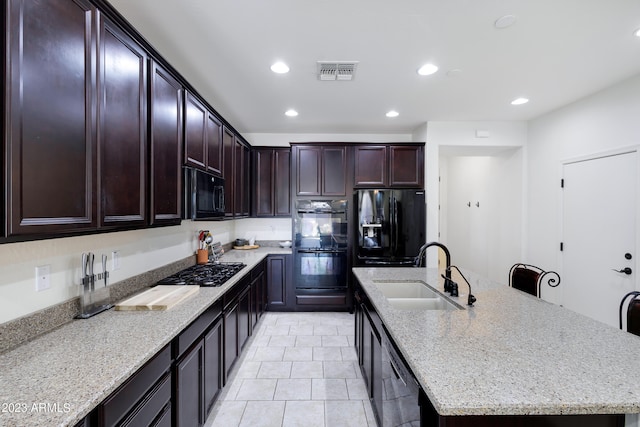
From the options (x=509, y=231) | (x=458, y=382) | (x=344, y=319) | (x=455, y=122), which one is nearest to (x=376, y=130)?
A: (x=455, y=122)

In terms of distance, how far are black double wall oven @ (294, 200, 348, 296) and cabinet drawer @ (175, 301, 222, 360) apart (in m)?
2.03

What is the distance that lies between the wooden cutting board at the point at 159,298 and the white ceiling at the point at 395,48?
73.8 inches

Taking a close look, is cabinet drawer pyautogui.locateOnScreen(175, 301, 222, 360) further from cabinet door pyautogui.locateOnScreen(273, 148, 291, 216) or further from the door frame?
the door frame

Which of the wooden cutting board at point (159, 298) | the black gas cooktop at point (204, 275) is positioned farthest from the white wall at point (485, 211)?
the wooden cutting board at point (159, 298)

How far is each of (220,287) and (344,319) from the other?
2.23m

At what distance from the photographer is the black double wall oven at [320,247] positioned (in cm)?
404

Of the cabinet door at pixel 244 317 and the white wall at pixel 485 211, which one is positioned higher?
the white wall at pixel 485 211

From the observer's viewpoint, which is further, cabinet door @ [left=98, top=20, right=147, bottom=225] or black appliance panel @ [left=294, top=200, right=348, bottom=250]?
black appliance panel @ [left=294, top=200, right=348, bottom=250]

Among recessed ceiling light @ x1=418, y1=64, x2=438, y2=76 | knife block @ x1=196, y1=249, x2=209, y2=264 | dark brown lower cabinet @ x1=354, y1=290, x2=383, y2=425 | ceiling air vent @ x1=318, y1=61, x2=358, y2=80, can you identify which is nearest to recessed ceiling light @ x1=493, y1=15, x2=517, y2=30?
recessed ceiling light @ x1=418, y1=64, x2=438, y2=76

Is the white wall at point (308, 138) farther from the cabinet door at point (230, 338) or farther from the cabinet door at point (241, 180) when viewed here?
the cabinet door at point (230, 338)

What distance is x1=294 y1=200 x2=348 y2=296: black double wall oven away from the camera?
404cm

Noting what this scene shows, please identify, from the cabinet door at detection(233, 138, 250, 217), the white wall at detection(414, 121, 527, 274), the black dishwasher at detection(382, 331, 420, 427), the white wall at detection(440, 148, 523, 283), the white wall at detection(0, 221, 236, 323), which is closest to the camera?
the black dishwasher at detection(382, 331, 420, 427)

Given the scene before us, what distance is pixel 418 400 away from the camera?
1.02 m

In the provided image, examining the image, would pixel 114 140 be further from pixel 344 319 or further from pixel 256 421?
pixel 344 319
